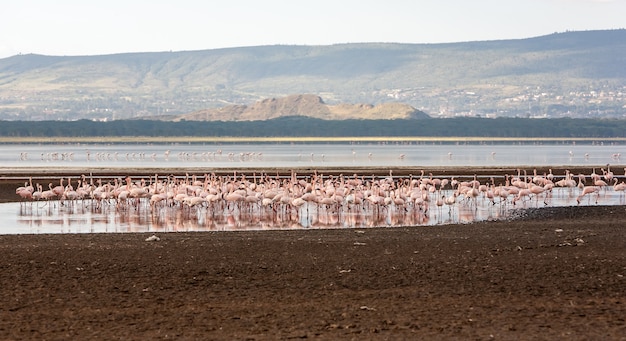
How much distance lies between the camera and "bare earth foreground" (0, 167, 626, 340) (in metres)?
11.4

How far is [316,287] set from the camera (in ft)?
45.8

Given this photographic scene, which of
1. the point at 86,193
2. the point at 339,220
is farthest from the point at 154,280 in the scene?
the point at 86,193

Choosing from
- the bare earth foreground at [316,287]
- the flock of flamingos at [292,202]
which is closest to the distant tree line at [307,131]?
the flock of flamingos at [292,202]

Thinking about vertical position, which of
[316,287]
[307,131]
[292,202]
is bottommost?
[307,131]

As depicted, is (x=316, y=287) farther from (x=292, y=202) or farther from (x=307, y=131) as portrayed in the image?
(x=307, y=131)

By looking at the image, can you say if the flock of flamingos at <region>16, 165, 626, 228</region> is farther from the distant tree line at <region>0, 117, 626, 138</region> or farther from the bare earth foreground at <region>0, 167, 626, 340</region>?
the distant tree line at <region>0, 117, 626, 138</region>

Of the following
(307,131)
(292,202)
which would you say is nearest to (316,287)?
(292,202)

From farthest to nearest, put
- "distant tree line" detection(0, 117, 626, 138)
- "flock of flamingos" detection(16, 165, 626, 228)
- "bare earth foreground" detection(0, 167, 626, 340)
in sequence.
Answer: "distant tree line" detection(0, 117, 626, 138) → "flock of flamingos" detection(16, 165, 626, 228) → "bare earth foreground" detection(0, 167, 626, 340)

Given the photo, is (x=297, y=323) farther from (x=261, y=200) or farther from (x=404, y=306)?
(x=261, y=200)

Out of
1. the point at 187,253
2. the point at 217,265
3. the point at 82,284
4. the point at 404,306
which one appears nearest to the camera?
the point at 404,306

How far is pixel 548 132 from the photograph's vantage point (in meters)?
196

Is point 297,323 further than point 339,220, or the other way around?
point 339,220

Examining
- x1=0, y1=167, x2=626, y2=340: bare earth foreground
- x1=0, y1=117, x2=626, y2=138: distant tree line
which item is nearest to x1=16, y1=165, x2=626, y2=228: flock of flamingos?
x1=0, y1=167, x2=626, y2=340: bare earth foreground

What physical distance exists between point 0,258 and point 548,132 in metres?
187
